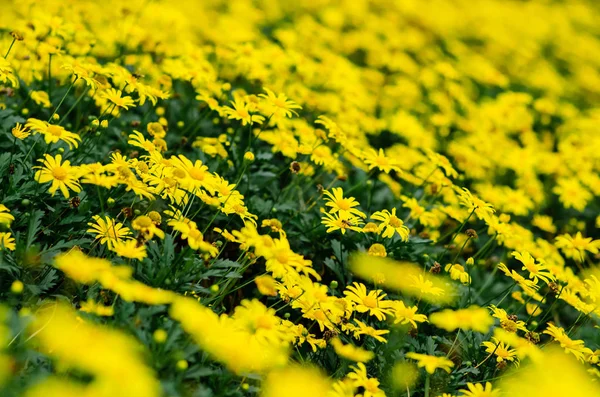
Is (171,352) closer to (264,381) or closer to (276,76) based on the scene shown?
(264,381)

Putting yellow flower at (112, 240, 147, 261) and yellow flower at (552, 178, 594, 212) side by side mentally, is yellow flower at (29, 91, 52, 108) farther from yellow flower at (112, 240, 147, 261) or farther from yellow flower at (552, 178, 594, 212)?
yellow flower at (552, 178, 594, 212)

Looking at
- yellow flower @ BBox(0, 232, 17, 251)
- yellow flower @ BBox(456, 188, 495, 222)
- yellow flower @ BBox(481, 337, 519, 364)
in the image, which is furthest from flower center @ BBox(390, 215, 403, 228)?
yellow flower @ BBox(0, 232, 17, 251)

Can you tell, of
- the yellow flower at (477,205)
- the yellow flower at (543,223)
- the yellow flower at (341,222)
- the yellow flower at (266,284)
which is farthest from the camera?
the yellow flower at (543,223)

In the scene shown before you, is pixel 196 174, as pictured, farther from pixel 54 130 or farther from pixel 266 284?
pixel 54 130

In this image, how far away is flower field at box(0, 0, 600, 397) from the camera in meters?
2.43

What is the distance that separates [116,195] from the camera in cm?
334

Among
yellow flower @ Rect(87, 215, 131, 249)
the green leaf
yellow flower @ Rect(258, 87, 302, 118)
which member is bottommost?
the green leaf

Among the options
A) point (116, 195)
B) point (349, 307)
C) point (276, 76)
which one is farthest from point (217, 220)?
point (276, 76)

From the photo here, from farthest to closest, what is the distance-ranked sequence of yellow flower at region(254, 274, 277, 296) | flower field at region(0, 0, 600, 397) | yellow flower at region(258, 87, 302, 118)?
yellow flower at region(258, 87, 302, 118)
yellow flower at region(254, 274, 277, 296)
flower field at region(0, 0, 600, 397)

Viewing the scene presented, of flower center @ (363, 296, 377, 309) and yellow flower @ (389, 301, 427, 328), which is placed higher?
yellow flower @ (389, 301, 427, 328)

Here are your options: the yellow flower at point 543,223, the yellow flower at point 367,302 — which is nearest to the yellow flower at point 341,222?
the yellow flower at point 367,302

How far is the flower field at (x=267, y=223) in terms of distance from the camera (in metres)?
2.43

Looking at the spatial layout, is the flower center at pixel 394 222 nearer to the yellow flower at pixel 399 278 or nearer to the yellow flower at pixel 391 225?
the yellow flower at pixel 391 225

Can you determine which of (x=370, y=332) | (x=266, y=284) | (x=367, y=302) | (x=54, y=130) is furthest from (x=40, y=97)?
(x=370, y=332)
